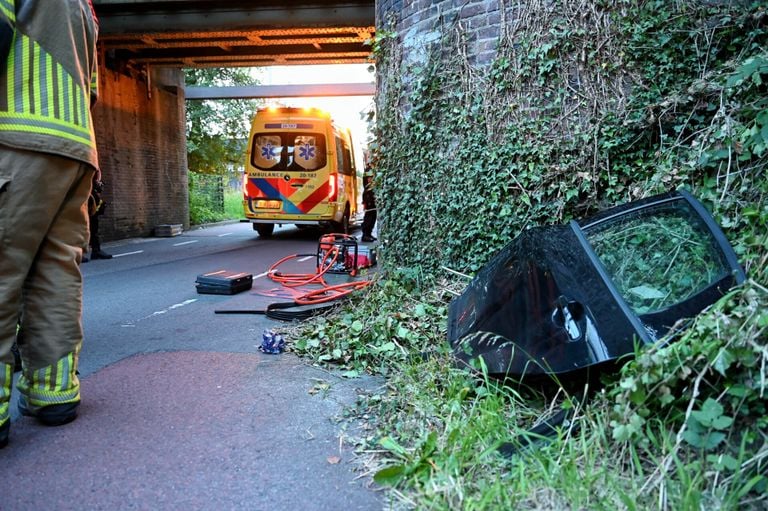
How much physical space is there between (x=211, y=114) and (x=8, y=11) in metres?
23.0

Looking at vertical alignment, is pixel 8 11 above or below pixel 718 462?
above

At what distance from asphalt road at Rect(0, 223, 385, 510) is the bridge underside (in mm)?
8150

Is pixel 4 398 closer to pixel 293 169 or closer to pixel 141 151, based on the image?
pixel 293 169

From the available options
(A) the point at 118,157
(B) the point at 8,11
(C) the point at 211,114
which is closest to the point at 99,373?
(B) the point at 8,11

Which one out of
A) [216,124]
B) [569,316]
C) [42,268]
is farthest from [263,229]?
[569,316]

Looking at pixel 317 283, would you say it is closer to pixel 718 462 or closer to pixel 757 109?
pixel 757 109

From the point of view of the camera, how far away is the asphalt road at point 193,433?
2.09 meters

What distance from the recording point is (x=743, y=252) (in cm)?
246

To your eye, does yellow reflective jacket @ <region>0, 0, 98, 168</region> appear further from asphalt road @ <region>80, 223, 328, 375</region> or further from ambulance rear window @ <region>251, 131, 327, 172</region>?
ambulance rear window @ <region>251, 131, 327, 172</region>

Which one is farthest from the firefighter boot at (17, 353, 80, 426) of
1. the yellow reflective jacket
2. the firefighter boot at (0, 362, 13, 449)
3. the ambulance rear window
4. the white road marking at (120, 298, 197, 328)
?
the ambulance rear window

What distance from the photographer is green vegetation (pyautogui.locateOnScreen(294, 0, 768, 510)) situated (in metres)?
1.82

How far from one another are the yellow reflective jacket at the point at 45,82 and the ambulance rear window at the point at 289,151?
34.3ft

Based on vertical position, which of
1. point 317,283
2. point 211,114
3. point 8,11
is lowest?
point 317,283

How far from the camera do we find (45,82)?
246 cm
